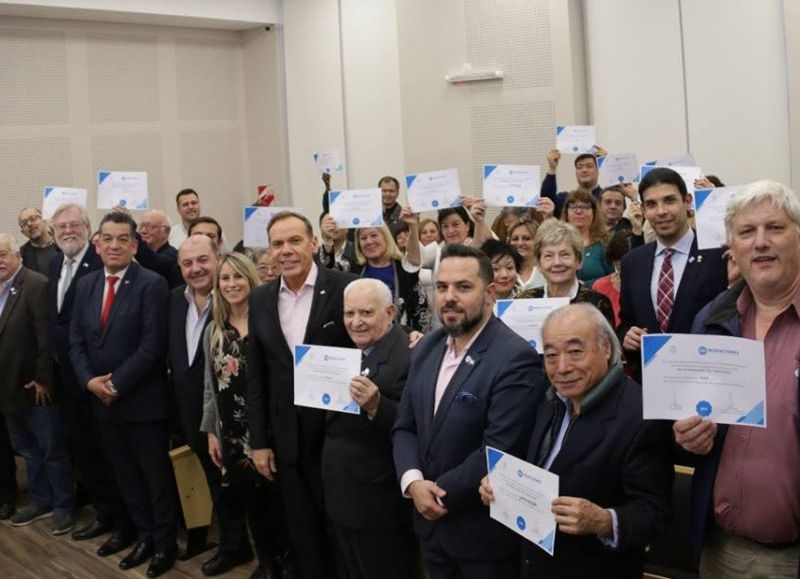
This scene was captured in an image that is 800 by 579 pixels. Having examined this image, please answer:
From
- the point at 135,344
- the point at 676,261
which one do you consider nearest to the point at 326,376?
the point at 676,261

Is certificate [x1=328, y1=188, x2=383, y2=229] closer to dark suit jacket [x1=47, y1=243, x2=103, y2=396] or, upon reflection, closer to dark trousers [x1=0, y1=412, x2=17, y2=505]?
dark suit jacket [x1=47, y1=243, x2=103, y2=396]

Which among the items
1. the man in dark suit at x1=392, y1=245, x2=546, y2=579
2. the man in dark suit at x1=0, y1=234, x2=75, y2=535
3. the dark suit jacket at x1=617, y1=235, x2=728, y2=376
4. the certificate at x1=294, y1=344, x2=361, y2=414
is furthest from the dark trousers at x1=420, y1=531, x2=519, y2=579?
the man in dark suit at x1=0, y1=234, x2=75, y2=535

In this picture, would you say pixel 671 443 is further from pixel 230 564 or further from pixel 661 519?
pixel 230 564

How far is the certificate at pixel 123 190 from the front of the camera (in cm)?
Answer: 623

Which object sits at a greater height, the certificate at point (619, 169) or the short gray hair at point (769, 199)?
the certificate at point (619, 169)

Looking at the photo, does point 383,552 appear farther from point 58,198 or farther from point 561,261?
point 58,198

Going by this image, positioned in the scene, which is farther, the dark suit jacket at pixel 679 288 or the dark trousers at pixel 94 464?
the dark trousers at pixel 94 464

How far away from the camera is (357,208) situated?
5164 mm

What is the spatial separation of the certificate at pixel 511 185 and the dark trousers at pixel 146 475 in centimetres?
238

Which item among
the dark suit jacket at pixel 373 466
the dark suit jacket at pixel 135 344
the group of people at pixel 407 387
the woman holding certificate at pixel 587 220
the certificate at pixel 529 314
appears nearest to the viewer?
the group of people at pixel 407 387

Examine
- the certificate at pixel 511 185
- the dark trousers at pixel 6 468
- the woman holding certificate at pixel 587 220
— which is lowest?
the dark trousers at pixel 6 468

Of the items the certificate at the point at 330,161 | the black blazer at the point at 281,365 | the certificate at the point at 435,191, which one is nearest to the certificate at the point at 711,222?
the black blazer at the point at 281,365

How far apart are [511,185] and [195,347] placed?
2172mm

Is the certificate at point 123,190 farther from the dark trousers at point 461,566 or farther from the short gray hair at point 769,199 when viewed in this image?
the short gray hair at point 769,199
